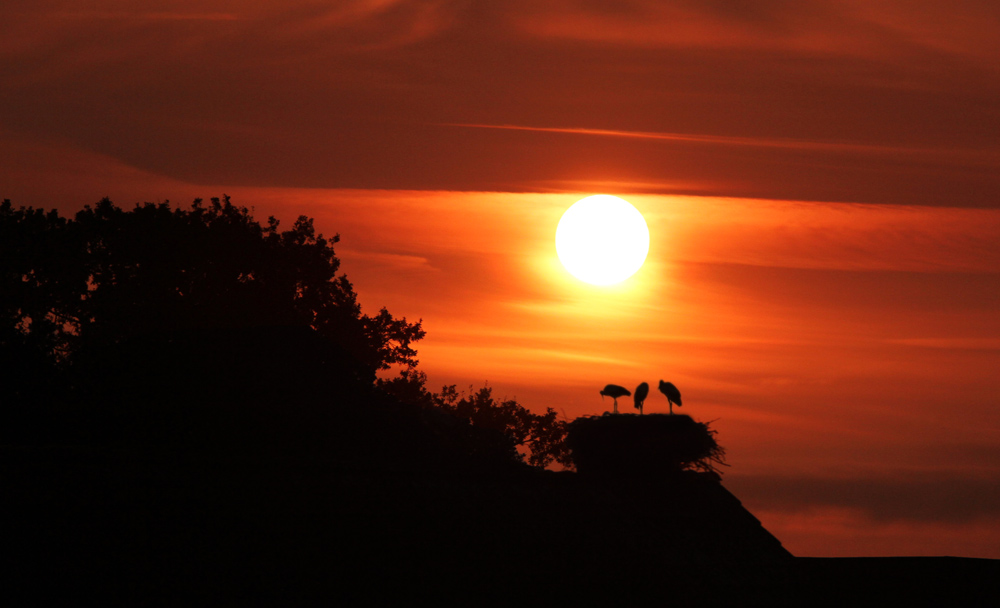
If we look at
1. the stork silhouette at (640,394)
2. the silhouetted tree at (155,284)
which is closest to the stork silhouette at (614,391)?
the stork silhouette at (640,394)

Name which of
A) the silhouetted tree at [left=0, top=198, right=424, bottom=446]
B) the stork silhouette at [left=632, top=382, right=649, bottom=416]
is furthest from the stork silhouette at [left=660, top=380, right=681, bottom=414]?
the silhouetted tree at [left=0, top=198, right=424, bottom=446]

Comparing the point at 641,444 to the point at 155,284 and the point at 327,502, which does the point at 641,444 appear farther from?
the point at 155,284

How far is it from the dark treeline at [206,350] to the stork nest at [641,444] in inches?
77.5

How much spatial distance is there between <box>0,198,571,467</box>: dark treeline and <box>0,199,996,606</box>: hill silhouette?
76 mm

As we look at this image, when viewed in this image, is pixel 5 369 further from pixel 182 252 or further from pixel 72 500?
pixel 72 500

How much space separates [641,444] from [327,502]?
810 centimetres

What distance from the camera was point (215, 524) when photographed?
14.0m

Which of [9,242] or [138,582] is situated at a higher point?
[9,242]

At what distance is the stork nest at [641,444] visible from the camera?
2080 cm

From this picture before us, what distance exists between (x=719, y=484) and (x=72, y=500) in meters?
13.4

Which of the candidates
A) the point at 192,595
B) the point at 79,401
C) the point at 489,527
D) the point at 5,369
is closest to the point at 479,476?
the point at 489,527

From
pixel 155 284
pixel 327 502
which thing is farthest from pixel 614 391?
pixel 155 284

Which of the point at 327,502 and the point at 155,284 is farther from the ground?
the point at 155,284

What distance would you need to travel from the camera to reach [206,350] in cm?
2283
